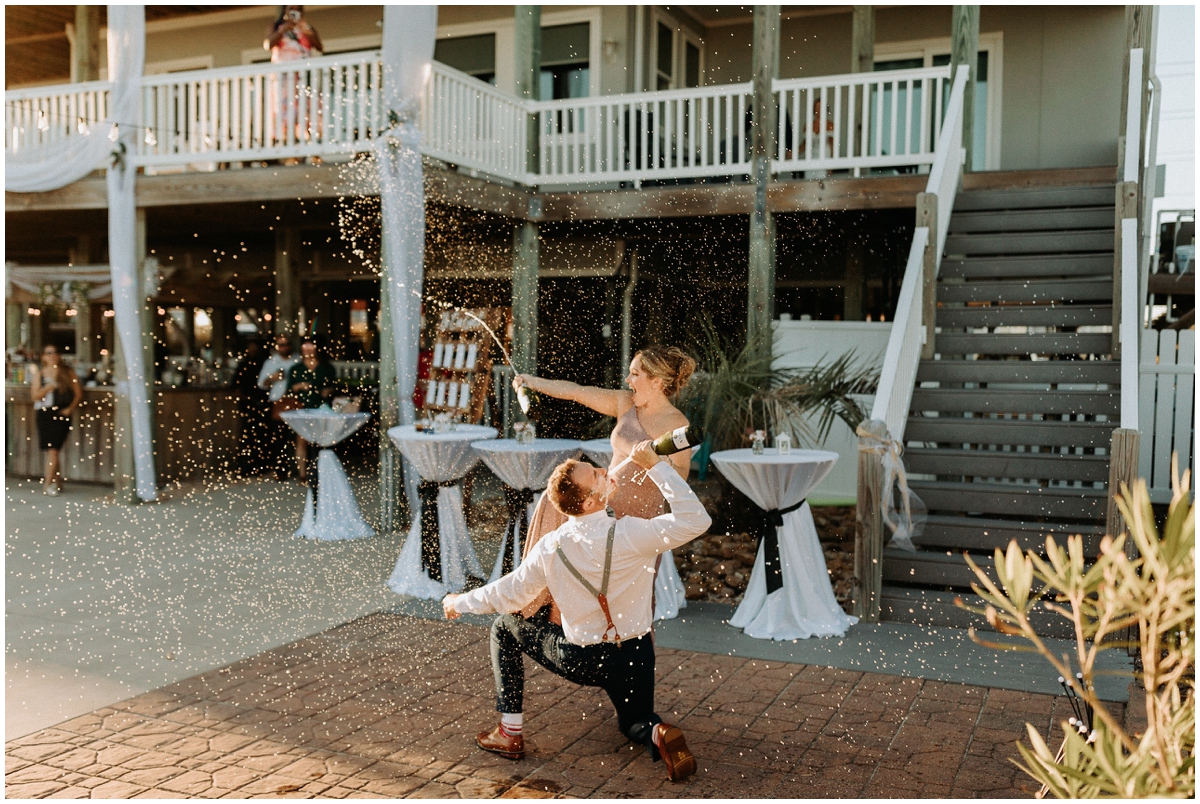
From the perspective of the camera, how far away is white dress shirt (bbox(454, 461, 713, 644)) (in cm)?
361

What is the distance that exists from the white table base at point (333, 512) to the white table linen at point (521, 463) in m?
2.49

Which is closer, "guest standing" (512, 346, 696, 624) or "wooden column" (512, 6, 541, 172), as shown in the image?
"guest standing" (512, 346, 696, 624)

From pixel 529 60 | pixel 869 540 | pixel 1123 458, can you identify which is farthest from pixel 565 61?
pixel 1123 458

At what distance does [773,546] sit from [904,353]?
1.95 meters

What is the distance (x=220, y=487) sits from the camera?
37.8 ft

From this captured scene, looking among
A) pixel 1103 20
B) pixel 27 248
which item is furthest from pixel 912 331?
pixel 27 248

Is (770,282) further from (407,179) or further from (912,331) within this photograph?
(407,179)

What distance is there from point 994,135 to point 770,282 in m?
4.87

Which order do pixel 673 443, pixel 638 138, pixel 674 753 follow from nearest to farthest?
pixel 673 443 → pixel 674 753 → pixel 638 138

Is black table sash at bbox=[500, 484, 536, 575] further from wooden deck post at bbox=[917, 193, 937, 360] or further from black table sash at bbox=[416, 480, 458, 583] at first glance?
wooden deck post at bbox=[917, 193, 937, 360]

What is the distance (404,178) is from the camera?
8805 millimetres

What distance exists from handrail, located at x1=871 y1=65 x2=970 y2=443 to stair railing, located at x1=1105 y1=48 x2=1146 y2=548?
1.31 meters

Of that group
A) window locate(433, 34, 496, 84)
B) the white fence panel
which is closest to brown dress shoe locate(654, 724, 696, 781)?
the white fence panel

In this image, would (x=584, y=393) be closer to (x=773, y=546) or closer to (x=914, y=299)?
(x=773, y=546)
